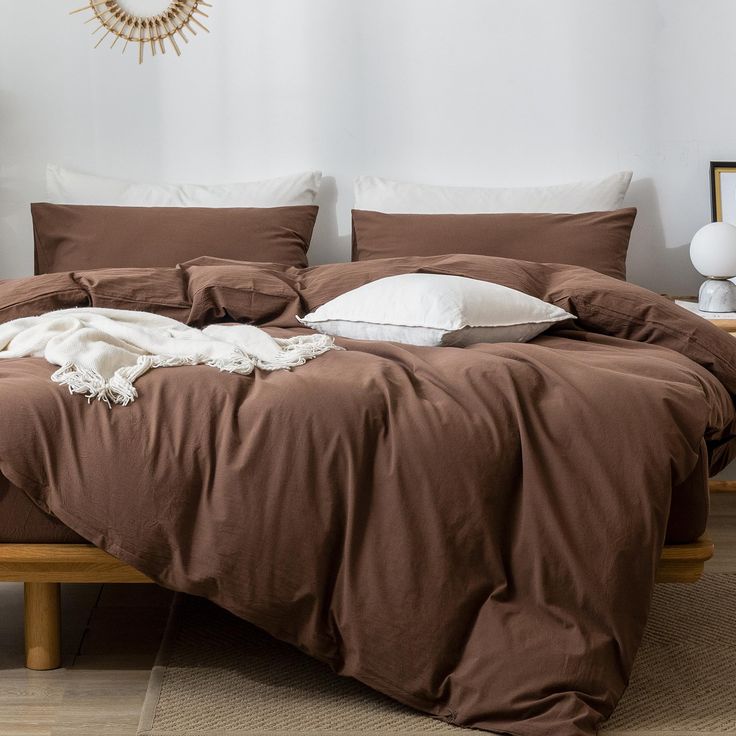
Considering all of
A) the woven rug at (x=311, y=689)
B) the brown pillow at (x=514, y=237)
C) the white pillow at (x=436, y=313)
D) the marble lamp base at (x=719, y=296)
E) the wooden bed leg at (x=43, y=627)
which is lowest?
the woven rug at (x=311, y=689)

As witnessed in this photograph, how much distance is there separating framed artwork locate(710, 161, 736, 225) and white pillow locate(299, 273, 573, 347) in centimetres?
158

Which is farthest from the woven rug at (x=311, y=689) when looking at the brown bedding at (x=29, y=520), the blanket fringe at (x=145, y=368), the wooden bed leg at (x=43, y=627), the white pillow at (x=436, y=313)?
the white pillow at (x=436, y=313)

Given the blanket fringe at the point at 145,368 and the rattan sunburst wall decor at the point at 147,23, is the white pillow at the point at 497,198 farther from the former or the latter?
the blanket fringe at the point at 145,368

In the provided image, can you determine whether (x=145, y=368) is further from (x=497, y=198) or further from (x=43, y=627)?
(x=497, y=198)

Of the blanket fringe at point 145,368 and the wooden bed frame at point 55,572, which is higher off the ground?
the blanket fringe at point 145,368

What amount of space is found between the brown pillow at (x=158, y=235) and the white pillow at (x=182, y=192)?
130mm

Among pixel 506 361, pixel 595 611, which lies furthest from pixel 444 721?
pixel 506 361

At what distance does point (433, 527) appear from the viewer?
5.73 feet

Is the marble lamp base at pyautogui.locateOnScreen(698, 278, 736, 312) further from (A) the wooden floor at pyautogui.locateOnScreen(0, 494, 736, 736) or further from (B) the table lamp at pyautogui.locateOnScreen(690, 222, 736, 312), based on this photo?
(A) the wooden floor at pyautogui.locateOnScreen(0, 494, 736, 736)

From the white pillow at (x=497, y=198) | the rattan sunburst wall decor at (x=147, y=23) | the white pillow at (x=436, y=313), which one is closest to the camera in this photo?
the white pillow at (x=436, y=313)

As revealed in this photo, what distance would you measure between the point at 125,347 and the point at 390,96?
6.61ft

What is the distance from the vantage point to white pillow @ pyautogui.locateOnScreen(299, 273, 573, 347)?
2318 millimetres

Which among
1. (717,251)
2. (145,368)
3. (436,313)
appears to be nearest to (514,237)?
(717,251)

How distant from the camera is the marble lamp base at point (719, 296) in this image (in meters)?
3.31
